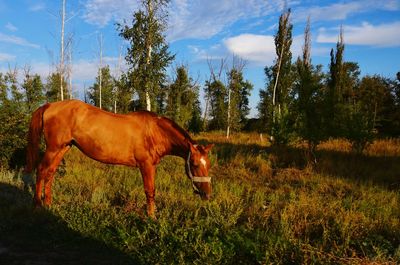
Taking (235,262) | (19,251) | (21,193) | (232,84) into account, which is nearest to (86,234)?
(19,251)

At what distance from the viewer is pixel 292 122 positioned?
17.1m

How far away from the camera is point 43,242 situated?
4.87m

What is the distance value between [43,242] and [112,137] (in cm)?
194

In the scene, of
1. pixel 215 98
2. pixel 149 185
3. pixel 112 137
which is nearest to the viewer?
pixel 149 185

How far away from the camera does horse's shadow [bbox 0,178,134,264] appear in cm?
428

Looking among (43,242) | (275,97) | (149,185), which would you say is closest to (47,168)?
(43,242)

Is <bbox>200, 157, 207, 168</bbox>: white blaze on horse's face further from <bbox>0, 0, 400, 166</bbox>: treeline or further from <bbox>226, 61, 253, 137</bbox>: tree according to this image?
<bbox>226, 61, 253, 137</bbox>: tree

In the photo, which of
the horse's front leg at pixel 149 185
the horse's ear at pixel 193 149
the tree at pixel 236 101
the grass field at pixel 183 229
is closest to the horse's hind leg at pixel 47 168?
the grass field at pixel 183 229

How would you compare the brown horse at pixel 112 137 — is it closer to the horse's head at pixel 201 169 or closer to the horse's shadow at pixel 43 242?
the horse's head at pixel 201 169

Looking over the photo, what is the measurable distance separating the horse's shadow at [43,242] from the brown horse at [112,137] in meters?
0.48

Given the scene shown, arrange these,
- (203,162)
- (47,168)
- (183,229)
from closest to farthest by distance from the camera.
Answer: (183,229) → (203,162) → (47,168)

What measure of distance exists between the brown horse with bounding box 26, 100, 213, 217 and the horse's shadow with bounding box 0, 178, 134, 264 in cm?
48

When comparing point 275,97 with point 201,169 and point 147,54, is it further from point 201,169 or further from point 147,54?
point 201,169

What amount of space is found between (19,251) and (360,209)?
5814mm
